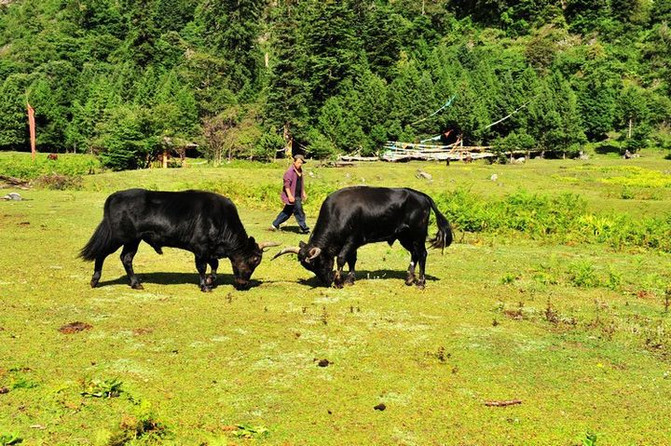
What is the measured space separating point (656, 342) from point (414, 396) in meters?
3.95

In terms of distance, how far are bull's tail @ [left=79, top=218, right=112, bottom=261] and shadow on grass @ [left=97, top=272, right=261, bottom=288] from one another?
2.12ft

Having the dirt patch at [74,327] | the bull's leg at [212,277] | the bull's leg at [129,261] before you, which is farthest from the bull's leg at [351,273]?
the dirt patch at [74,327]

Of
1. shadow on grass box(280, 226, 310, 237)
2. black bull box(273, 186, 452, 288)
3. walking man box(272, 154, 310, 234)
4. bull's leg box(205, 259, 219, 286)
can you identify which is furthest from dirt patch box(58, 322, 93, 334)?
shadow on grass box(280, 226, 310, 237)

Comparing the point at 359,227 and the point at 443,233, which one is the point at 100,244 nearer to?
the point at 359,227

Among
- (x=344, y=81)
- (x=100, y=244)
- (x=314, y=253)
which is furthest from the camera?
(x=344, y=81)

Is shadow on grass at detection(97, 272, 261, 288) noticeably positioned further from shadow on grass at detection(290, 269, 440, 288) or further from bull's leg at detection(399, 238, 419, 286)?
bull's leg at detection(399, 238, 419, 286)

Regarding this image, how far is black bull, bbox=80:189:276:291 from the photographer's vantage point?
972 centimetres

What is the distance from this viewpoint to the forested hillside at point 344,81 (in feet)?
184

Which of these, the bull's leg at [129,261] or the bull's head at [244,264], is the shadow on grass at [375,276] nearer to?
the bull's head at [244,264]

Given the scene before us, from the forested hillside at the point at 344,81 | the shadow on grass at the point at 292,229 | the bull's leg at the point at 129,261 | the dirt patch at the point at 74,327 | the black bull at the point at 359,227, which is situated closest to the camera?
the dirt patch at the point at 74,327

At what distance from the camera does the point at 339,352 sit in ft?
23.4

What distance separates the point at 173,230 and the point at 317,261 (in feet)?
8.43

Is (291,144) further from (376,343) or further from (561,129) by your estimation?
(376,343)

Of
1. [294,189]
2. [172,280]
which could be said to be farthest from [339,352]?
[294,189]
